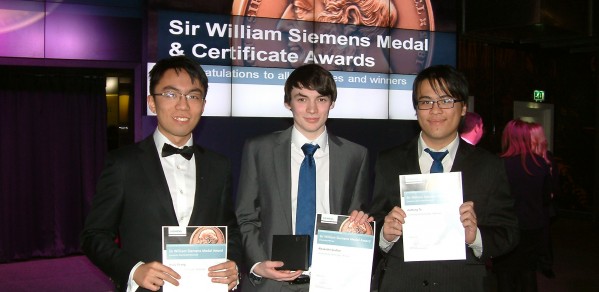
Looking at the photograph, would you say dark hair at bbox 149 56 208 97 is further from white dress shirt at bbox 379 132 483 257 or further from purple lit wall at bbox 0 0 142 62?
purple lit wall at bbox 0 0 142 62

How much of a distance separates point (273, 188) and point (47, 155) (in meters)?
5.68

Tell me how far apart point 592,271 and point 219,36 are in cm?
523

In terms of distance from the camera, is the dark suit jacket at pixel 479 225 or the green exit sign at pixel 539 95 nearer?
the dark suit jacket at pixel 479 225

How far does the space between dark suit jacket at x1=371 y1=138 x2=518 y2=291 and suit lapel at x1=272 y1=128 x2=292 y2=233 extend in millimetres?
369

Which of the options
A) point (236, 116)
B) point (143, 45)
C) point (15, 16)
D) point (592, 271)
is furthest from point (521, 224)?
point (15, 16)

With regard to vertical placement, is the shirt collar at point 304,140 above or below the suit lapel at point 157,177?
above

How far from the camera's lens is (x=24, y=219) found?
720cm

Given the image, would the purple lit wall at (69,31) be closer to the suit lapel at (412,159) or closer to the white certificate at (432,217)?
the suit lapel at (412,159)

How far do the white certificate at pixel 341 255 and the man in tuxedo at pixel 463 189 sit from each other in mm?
103

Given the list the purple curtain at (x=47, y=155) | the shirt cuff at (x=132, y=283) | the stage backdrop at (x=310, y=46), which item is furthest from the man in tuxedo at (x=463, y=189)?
the purple curtain at (x=47, y=155)

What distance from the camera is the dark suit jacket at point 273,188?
2.38 m

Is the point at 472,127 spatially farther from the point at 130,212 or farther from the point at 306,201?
the point at 130,212

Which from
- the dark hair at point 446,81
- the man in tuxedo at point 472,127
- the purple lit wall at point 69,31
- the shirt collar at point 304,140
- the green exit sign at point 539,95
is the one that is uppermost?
the purple lit wall at point 69,31

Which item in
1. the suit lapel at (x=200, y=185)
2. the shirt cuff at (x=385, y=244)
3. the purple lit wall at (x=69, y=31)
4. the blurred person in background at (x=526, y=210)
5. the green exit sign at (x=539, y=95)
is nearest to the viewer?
the suit lapel at (x=200, y=185)
